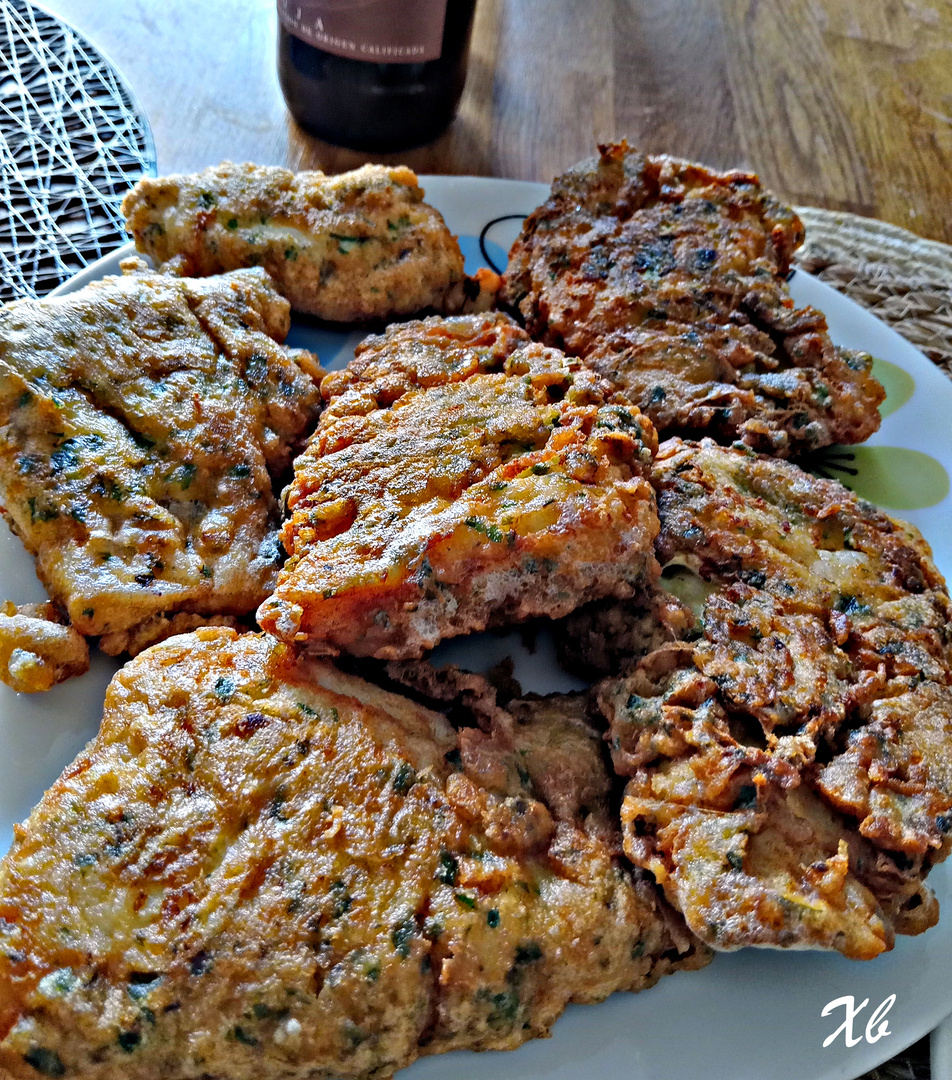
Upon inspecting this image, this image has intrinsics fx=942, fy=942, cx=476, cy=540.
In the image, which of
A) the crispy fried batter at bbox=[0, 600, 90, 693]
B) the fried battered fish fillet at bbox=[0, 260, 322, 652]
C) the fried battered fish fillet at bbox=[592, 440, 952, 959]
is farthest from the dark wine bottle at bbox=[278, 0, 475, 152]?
the crispy fried batter at bbox=[0, 600, 90, 693]

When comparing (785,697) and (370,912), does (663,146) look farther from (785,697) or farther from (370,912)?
(370,912)

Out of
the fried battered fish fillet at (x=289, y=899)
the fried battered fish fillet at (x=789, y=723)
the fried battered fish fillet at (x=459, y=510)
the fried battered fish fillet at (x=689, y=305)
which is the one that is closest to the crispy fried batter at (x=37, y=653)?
the fried battered fish fillet at (x=289, y=899)

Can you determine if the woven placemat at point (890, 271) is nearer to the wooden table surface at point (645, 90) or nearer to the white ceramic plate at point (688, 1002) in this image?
the wooden table surface at point (645, 90)

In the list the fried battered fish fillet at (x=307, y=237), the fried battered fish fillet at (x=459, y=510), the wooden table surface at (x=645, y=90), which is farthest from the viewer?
the wooden table surface at (x=645, y=90)

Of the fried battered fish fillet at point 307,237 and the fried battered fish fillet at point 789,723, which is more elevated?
the fried battered fish fillet at point 307,237

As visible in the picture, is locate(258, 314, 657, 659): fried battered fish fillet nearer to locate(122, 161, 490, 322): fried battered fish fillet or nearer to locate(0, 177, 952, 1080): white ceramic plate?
Answer: locate(0, 177, 952, 1080): white ceramic plate

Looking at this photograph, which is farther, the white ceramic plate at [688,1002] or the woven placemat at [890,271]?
the woven placemat at [890,271]
